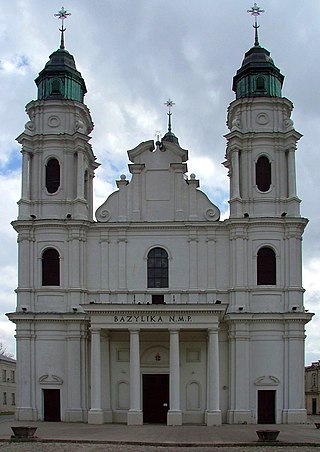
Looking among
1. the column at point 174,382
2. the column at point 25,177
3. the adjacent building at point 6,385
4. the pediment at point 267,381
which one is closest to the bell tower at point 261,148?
the column at point 174,382

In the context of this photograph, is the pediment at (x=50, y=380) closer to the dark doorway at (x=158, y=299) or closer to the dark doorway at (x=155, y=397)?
the dark doorway at (x=155, y=397)

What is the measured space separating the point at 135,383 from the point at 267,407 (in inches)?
300

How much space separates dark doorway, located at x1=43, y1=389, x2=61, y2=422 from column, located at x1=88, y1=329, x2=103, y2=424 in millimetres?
3219

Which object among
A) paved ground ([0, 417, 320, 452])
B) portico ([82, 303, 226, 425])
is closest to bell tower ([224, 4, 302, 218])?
portico ([82, 303, 226, 425])

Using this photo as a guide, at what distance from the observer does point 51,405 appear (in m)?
44.2

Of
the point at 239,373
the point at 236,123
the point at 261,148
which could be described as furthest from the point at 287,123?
the point at 239,373

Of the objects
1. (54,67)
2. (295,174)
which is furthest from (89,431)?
(54,67)

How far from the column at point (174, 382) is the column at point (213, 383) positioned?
1.64m

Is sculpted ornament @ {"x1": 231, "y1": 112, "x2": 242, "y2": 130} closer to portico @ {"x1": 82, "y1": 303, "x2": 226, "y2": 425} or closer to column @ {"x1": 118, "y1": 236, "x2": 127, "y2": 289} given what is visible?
column @ {"x1": 118, "y1": 236, "x2": 127, "y2": 289}

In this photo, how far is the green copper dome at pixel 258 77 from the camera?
47625mm

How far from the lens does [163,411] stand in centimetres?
4403

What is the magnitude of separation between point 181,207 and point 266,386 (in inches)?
434

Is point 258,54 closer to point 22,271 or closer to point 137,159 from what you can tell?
point 137,159

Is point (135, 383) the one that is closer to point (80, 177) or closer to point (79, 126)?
point (80, 177)
